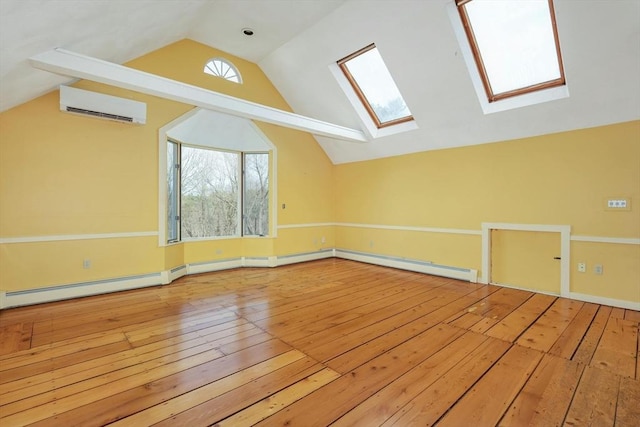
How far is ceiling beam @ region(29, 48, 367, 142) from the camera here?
2.59m

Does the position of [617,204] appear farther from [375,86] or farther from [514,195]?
[375,86]

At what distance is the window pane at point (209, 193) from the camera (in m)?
5.18

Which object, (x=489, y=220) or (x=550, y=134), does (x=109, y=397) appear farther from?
(x=550, y=134)

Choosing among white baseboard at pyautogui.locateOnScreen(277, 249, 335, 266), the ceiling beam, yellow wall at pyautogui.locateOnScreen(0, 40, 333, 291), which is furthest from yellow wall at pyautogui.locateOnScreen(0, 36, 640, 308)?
the ceiling beam

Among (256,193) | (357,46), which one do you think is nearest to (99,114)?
(256,193)

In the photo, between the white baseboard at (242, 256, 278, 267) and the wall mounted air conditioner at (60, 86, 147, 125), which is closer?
the wall mounted air conditioner at (60, 86, 147, 125)

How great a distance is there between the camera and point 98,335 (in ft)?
8.91

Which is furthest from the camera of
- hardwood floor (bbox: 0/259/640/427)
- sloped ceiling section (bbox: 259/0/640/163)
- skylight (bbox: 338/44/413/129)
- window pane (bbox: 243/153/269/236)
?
window pane (bbox: 243/153/269/236)

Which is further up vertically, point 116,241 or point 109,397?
point 116,241

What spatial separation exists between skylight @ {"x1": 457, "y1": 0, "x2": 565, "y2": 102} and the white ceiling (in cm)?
21

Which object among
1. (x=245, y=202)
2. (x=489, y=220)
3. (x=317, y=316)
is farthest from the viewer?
(x=245, y=202)

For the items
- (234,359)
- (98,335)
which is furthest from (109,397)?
(98,335)

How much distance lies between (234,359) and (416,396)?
1.37 metres

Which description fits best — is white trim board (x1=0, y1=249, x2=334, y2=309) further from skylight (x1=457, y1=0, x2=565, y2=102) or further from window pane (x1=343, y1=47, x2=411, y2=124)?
skylight (x1=457, y1=0, x2=565, y2=102)
